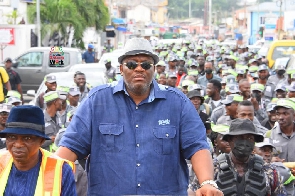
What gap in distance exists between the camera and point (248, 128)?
6.37 meters

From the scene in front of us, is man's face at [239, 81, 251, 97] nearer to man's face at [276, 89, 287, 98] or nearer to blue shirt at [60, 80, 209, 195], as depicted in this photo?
man's face at [276, 89, 287, 98]

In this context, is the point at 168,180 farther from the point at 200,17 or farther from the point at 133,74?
the point at 200,17

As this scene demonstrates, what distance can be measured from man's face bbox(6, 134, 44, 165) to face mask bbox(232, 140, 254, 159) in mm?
2129

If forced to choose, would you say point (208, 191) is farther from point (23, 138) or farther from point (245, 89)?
point (245, 89)

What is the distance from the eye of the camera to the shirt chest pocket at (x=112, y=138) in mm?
4684

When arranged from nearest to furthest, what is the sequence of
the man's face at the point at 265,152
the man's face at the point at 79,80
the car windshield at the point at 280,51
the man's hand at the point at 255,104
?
the man's face at the point at 265,152 < the man's hand at the point at 255,104 < the man's face at the point at 79,80 < the car windshield at the point at 280,51

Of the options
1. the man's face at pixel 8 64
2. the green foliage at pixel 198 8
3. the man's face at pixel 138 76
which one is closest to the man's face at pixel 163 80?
the man's face at pixel 8 64

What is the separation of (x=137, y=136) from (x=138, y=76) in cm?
37

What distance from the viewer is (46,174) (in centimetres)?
445

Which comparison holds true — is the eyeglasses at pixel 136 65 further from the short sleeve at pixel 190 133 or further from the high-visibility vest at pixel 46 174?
the high-visibility vest at pixel 46 174

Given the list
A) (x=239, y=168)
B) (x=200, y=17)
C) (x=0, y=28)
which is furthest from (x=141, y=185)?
(x=200, y=17)

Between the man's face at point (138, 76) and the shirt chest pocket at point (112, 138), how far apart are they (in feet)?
0.83

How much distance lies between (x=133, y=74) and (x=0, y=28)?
20.4 metres

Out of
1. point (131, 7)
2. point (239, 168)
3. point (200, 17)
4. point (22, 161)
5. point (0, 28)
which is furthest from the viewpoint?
point (200, 17)
